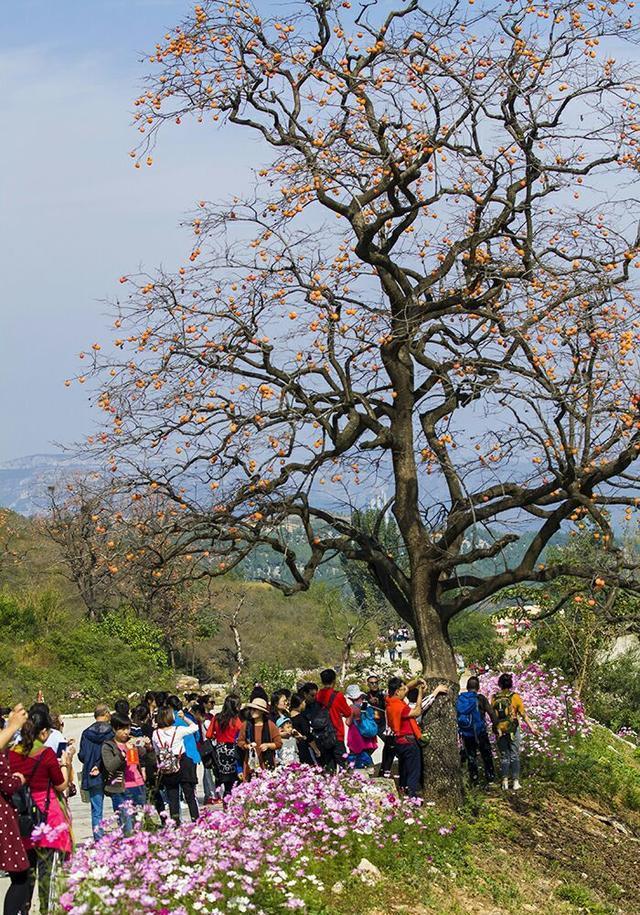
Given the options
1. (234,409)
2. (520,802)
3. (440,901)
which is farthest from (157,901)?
(520,802)

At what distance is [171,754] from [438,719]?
2.83 meters

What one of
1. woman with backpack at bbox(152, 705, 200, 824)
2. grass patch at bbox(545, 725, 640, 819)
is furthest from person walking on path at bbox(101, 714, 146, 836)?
grass patch at bbox(545, 725, 640, 819)

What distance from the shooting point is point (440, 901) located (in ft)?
30.2

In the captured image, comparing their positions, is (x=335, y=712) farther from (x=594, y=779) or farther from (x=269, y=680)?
(x=269, y=680)

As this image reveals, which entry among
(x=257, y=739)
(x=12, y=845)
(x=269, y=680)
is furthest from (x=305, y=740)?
(x=269, y=680)

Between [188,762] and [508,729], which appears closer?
[188,762]

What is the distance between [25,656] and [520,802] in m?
23.0

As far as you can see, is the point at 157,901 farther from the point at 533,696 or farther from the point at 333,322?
the point at 533,696

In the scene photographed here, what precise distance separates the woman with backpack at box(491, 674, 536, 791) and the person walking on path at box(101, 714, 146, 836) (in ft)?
15.4

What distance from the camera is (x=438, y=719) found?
11.9 metres

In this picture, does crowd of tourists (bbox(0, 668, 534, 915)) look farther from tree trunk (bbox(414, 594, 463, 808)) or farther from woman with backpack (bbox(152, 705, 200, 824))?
tree trunk (bbox(414, 594, 463, 808))

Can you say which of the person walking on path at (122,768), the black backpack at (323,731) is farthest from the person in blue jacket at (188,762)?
the black backpack at (323,731)

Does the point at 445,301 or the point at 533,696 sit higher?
the point at 445,301

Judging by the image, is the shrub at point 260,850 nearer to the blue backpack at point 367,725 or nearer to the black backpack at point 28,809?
the black backpack at point 28,809
